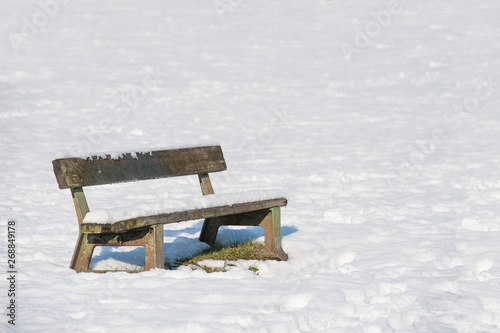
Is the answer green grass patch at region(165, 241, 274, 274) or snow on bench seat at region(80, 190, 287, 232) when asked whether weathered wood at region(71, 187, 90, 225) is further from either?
green grass patch at region(165, 241, 274, 274)

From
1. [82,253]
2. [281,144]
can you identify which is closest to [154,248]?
[82,253]

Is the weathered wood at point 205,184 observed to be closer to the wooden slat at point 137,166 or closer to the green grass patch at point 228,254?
the wooden slat at point 137,166

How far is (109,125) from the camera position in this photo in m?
11.3

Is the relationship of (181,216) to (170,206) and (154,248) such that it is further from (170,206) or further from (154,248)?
(154,248)

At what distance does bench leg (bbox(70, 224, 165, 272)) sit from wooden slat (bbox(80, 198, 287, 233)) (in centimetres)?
10

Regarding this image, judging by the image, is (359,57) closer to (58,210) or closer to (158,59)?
(158,59)

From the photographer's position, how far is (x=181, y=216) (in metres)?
4.48

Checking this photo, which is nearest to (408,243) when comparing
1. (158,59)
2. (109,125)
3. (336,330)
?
(336,330)

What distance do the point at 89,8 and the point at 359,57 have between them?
28.0 feet

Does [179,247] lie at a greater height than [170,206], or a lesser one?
lesser

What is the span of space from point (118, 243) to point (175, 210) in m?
0.46

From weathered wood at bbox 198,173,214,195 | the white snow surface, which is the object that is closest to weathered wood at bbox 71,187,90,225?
the white snow surface

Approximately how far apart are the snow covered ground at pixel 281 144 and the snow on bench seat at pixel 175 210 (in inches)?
14.3

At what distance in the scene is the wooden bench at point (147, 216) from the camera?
14.0ft
